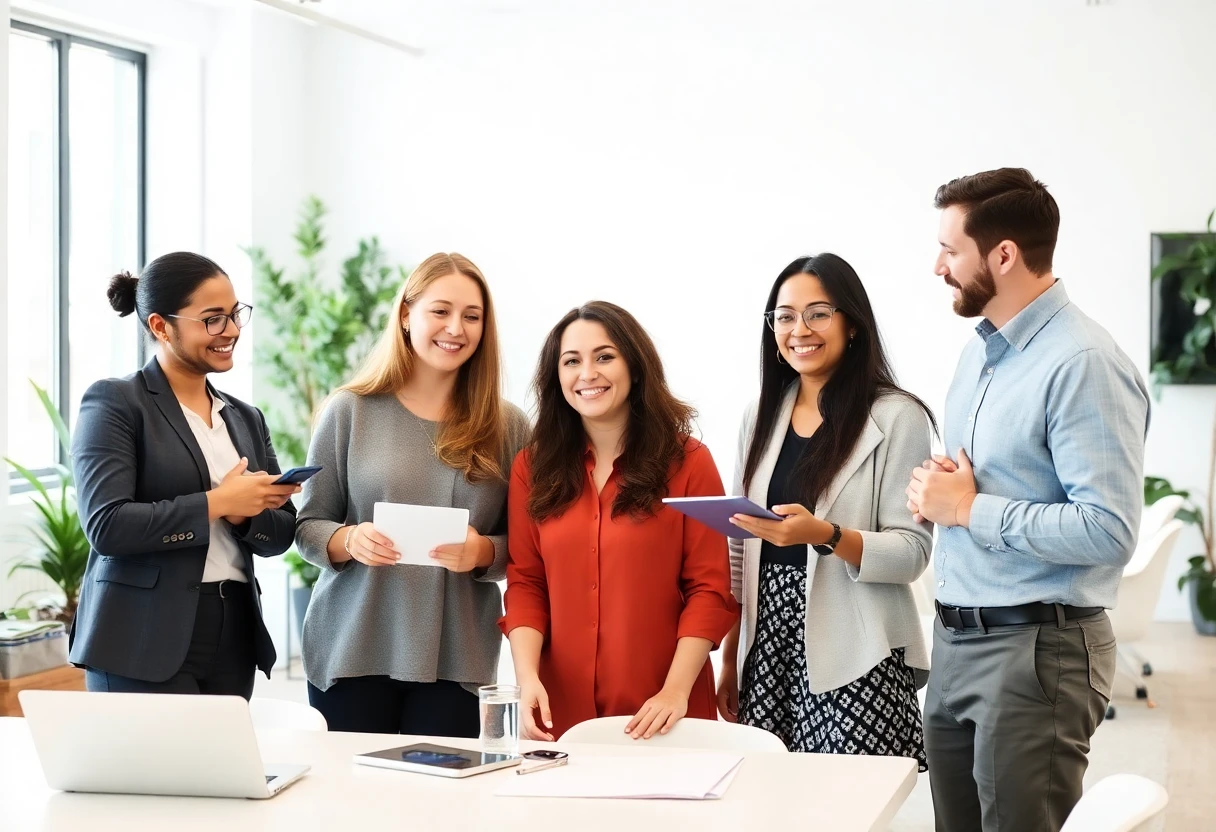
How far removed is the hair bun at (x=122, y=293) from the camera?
9.41 ft

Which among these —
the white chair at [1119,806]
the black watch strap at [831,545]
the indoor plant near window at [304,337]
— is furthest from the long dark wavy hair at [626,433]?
the indoor plant near window at [304,337]

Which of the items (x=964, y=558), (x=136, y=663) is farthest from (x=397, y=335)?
(x=964, y=558)

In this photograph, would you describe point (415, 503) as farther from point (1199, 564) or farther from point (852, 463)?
point (1199, 564)

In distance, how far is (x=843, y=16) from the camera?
22.7ft

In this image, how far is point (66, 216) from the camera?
20.2 ft

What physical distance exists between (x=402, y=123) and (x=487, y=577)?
→ 17.5ft

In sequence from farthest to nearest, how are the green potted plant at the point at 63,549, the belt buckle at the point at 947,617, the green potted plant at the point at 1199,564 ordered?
the green potted plant at the point at 1199,564 < the green potted plant at the point at 63,549 < the belt buckle at the point at 947,617

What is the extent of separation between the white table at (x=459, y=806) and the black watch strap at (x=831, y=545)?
0.47 m

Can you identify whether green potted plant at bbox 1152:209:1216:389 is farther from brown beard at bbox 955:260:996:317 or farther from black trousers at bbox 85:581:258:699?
black trousers at bbox 85:581:258:699

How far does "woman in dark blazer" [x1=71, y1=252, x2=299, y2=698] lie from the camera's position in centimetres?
259

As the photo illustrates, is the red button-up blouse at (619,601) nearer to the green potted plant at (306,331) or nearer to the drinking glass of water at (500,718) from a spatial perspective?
the drinking glass of water at (500,718)

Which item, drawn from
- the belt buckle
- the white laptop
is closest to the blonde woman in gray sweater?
the white laptop

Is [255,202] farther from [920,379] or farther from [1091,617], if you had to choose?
[1091,617]

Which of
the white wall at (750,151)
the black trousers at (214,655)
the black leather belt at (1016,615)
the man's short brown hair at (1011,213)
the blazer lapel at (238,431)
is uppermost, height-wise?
the white wall at (750,151)
